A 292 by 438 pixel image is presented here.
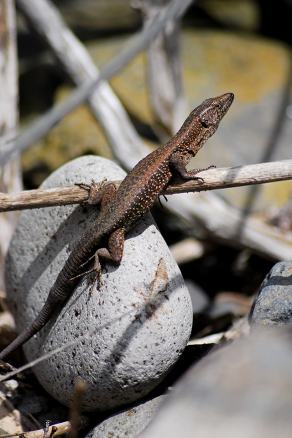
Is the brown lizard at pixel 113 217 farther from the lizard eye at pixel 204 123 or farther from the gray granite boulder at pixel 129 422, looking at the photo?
the gray granite boulder at pixel 129 422

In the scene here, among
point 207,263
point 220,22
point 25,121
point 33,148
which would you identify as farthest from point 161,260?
point 220,22

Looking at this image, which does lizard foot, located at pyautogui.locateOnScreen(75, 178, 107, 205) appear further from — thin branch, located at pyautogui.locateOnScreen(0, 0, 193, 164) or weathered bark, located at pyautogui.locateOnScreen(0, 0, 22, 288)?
weathered bark, located at pyautogui.locateOnScreen(0, 0, 22, 288)

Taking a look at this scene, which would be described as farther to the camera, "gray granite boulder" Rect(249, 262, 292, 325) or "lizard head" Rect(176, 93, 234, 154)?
"lizard head" Rect(176, 93, 234, 154)

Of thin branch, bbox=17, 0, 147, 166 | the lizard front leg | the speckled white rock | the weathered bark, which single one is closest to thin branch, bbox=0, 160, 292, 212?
the lizard front leg

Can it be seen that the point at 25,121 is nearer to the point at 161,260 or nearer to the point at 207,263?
the point at 207,263

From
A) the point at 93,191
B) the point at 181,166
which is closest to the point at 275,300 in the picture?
the point at 181,166

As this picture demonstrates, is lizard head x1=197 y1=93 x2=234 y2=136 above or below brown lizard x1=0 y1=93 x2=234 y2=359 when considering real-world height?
above
